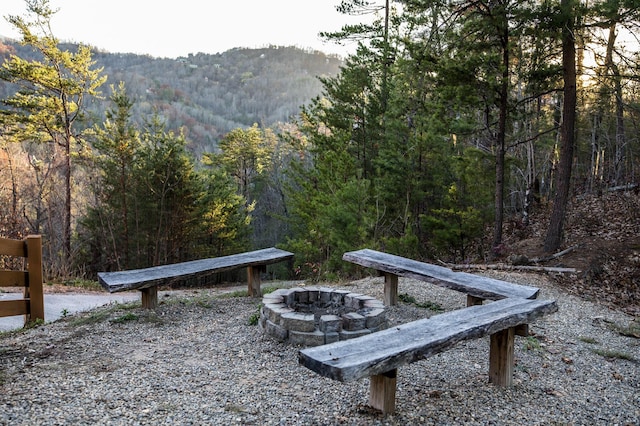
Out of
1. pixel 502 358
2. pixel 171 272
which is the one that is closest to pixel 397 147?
pixel 171 272

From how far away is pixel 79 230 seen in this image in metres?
16.2

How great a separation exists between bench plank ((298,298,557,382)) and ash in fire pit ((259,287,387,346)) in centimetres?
103

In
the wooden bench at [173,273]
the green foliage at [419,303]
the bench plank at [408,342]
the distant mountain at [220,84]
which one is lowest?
the green foliage at [419,303]

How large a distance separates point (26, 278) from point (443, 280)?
4.15 meters

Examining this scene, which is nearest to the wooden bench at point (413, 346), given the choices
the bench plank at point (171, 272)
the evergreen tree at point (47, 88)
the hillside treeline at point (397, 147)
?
the bench plank at point (171, 272)

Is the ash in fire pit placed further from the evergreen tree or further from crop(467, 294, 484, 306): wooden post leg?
the evergreen tree

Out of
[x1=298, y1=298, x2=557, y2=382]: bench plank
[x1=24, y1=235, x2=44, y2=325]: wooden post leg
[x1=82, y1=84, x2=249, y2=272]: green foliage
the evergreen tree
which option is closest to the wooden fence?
[x1=24, y1=235, x2=44, y2=325]: wooden post leg

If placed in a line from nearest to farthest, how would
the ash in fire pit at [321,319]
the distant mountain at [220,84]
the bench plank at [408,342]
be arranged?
the bench plank at [408,342] → the ash in fire pit at [321,319] → the distant mountain at [220,84]

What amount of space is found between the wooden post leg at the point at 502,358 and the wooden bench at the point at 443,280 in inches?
32.0

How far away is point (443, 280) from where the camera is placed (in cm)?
444

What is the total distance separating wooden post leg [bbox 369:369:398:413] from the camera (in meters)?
2.62

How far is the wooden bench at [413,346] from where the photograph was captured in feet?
7.39

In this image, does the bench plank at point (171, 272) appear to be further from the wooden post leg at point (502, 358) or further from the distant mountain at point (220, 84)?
the distant mountain at point (220, 84)

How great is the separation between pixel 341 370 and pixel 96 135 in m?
13.7
